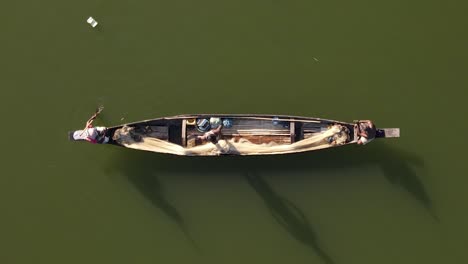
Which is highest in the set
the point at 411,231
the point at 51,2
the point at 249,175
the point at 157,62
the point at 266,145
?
the point at 51,2

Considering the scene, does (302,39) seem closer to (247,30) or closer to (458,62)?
(247,30)

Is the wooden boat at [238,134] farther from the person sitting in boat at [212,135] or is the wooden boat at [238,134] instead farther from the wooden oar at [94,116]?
the wooden oar at [94,116]

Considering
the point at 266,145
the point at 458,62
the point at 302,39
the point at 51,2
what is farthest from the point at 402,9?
the point at 51,2

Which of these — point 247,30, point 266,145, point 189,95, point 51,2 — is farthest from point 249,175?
point 51,2

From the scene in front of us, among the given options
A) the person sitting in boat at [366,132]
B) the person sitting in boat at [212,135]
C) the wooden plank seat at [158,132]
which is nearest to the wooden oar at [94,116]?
the wooden plank seat at [158,132]

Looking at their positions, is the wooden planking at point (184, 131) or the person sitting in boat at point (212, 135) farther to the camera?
the wooden planking at point (184, 131)

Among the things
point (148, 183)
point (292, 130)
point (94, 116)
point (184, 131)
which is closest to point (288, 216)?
point (292, 130)

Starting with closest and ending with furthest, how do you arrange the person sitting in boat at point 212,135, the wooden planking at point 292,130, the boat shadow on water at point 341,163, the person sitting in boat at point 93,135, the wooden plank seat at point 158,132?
the person sitting in boat at point 93,135
the person sitting in boat at point 212,135
the wooden planking at point 292,130
the wooden plank seat at point 158,132
the boat shadow on water at point 341,163

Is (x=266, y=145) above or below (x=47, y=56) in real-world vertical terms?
below
